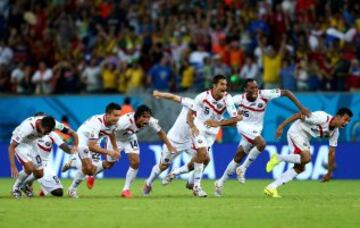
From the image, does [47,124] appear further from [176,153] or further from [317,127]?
[317,127]

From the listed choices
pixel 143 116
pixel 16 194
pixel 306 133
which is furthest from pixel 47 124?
pixel 306 133

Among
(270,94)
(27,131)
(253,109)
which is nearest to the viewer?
(27,131)

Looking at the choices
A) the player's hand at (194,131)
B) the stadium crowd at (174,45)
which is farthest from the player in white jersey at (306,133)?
the stadium crowd at (174,45)

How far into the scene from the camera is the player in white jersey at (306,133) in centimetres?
2033

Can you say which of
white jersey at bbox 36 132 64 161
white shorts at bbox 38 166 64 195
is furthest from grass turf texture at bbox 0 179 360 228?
white jersey at bbox 36 132 64 161

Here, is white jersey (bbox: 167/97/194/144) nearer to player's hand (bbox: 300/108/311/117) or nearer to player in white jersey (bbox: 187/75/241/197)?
player in white jersey (bbox: 187/75/241/197)

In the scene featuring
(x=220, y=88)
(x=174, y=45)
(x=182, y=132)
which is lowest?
(x=182, y=132)

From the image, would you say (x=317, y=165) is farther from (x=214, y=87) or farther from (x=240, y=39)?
(x=214, y=87)

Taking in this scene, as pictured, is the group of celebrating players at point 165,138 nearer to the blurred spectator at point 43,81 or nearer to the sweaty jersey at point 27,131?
the sweaty jersey at point 27,131

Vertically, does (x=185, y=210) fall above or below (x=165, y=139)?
below

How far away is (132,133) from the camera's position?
20562 millimetres

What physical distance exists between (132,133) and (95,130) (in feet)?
2.62

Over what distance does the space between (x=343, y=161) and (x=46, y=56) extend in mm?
10424

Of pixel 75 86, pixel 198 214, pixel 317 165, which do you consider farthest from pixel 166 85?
pixel 198 214
